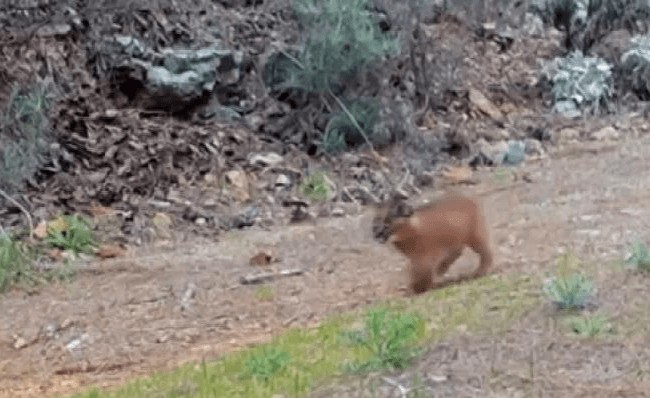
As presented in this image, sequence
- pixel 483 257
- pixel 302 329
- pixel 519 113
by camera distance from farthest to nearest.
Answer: pixel 519 113, pixel 483 257, pixel 302 329

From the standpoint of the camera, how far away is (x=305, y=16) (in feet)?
34.4

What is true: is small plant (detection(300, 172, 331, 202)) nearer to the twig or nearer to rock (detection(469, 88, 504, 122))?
the twig

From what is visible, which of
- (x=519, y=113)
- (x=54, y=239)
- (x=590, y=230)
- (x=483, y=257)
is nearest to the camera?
(x=483, y=257)

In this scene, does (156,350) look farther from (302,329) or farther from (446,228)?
(446,228)

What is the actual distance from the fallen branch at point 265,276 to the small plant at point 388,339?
7.18ft

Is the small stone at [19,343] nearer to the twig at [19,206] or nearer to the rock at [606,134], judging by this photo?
the twig at [19,206]

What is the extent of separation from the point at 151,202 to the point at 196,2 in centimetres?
308

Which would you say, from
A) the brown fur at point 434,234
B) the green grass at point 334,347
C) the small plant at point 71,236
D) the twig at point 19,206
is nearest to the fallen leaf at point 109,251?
the small plant at point 71,236

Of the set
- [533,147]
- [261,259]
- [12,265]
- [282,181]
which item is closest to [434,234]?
[261,259]

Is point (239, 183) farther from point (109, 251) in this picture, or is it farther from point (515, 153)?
point (515, 153)

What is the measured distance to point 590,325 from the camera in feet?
16.1

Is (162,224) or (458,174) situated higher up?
(458,174)

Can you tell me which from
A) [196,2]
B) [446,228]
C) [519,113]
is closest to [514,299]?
[446,228]

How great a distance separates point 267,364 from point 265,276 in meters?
2.66
